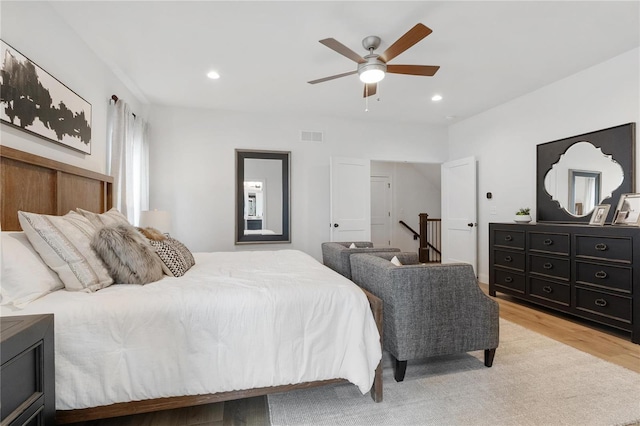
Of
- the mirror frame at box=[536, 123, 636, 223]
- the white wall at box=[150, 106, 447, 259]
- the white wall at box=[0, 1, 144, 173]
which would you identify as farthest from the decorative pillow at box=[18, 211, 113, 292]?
the mirror frame at box=[536, 123, 636, 223]

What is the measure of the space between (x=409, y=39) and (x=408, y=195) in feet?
18.4

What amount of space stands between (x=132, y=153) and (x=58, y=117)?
4.32 feet

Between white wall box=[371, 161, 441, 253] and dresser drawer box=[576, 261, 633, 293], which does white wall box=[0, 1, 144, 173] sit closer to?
dresser drawer box=[576, 261, 633, 293]

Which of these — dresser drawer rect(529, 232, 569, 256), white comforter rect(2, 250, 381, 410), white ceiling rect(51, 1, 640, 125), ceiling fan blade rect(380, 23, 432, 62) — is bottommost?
white comforter rect(2, 250, 381, 410)

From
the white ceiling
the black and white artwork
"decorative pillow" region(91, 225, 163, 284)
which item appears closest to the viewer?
"decorative pillow" region(91, 225, 163, 284)

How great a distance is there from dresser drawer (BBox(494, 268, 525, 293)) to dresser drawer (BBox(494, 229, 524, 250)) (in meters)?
0.34

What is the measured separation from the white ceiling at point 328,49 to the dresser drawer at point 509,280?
7.70ft

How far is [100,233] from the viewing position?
5.69 feet

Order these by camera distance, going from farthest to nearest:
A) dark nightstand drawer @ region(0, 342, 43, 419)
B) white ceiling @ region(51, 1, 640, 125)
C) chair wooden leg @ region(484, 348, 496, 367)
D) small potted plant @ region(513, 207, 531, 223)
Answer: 1. small potted plant @ region(513, 207, 531, 223)
2. white ceiling @ region(51, 1, 640, 125)
3. chair wooden leg @ region(484, 348, 496, 367)
4. dark nightstand drawer @ region(0, 342, 43, 419)

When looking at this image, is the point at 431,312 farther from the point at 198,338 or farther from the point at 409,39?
the point at 409,39

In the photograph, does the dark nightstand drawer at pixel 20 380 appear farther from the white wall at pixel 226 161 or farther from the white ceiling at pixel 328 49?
the white wall at pixel 226 161

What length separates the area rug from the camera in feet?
5.37

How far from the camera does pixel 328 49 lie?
287 centimetres

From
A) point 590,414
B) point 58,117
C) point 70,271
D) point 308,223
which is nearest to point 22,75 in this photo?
point 58,117
